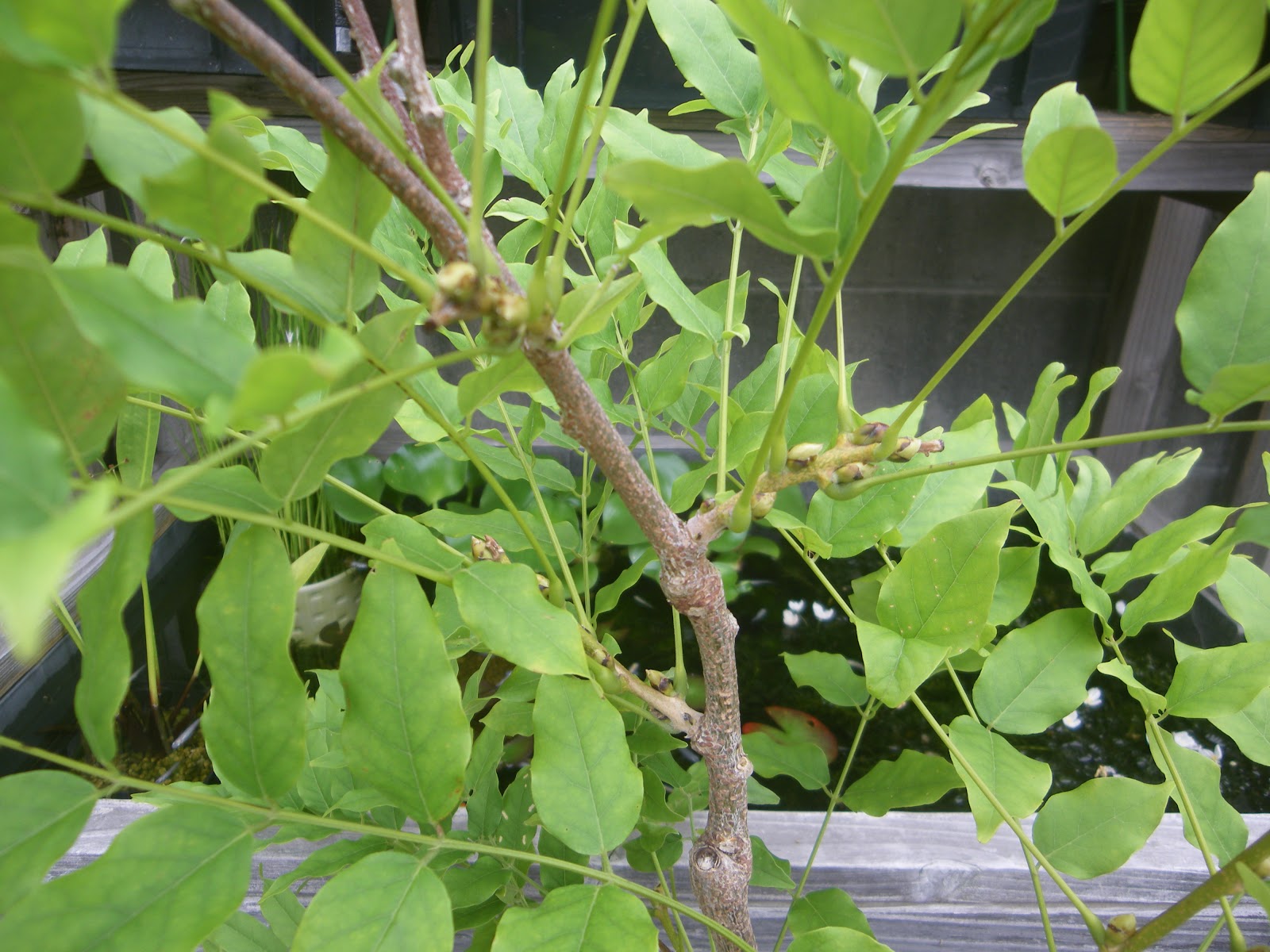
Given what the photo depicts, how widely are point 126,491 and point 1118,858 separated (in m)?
0.30

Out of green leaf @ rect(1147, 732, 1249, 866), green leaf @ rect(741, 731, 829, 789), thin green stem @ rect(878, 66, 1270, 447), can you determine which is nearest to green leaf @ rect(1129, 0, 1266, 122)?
thin green stem @ rect(878, 66, 1270, 447)

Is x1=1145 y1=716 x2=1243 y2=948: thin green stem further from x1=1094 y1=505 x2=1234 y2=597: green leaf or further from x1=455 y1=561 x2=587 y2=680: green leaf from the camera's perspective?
x1=455 y1=561 x2=587 y2=680: green leaf

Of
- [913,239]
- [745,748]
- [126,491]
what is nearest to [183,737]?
[745,748]

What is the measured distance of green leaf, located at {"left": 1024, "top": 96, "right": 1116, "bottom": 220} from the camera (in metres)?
0.17

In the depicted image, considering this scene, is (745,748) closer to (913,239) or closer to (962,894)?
(962,894)

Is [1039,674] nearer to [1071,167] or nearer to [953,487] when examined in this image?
[953,487]

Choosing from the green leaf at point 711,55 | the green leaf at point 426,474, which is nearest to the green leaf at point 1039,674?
the green leaf at point 711,55

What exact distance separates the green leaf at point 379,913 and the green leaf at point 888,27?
0.21 m

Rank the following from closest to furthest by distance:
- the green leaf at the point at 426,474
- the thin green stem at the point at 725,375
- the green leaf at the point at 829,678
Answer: the thin green stem at the point at 725,375 < the green leaf at the point at 829,678 < the green leaf at the point at 426,474

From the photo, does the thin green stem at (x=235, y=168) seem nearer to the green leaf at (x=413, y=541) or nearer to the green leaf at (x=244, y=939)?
the green leaf at (x=413, y=541)

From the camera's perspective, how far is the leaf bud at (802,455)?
24 centimetres

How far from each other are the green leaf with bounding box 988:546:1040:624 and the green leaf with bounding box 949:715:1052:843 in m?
0.05

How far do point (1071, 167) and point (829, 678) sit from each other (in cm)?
26

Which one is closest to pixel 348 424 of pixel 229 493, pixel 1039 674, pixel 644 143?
pixel 229 493
